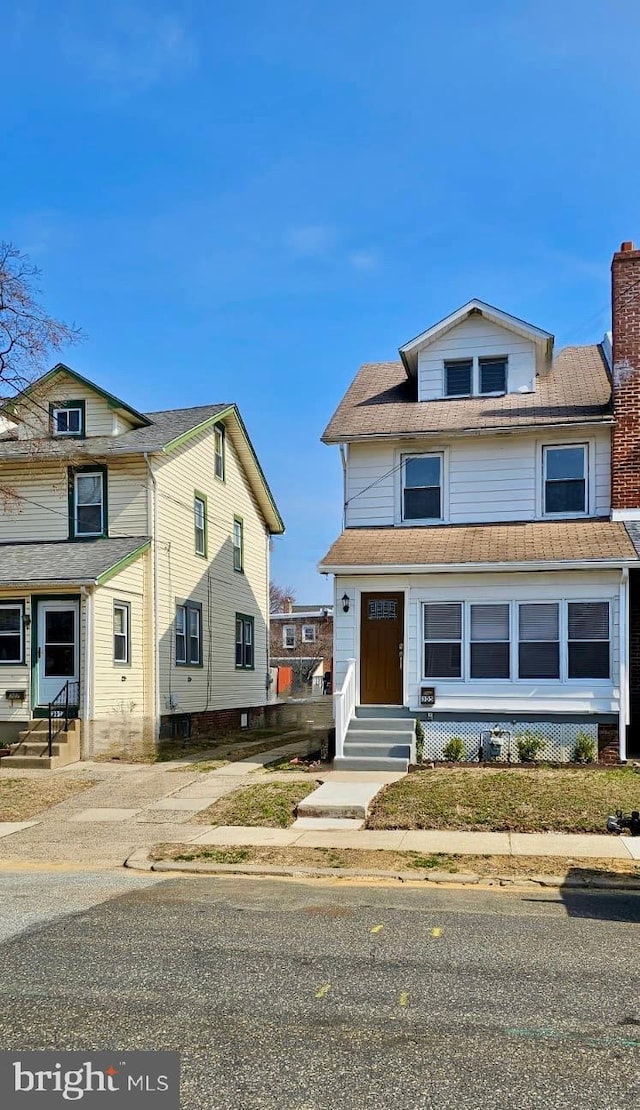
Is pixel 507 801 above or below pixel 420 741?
below

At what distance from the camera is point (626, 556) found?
1608cm

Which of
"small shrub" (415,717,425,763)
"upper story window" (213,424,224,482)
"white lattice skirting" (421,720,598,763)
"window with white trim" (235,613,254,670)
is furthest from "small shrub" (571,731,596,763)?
"upper story window" (213,424,224,482)

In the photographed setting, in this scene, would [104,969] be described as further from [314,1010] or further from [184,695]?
[184,695]

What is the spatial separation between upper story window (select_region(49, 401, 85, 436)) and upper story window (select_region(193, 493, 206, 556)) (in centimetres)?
363

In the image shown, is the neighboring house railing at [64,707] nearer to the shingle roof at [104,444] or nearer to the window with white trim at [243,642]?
the shingle roof at [104,444]

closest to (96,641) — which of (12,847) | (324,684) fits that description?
(12,847)

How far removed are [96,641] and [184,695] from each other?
15.1 ft

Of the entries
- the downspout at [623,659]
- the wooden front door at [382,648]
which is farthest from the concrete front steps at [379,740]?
the downspout at [623,659]

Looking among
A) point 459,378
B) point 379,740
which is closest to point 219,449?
point 459,378

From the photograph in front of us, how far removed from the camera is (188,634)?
2431 centimetres

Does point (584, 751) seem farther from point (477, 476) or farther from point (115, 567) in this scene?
point (115, 567)

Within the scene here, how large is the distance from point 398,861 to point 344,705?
671 centimetres

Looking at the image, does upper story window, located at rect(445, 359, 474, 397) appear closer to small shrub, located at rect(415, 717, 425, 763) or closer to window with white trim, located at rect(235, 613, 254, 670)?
small shrub, located at rect(415, 717, 425, 763)

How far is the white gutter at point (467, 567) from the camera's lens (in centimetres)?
1630
